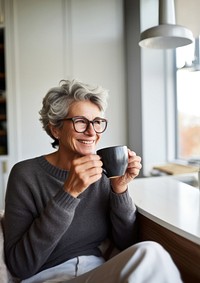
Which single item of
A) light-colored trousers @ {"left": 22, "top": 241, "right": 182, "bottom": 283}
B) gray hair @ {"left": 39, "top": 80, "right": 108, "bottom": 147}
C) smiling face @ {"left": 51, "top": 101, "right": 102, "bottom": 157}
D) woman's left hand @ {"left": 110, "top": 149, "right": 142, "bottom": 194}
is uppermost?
gray hair @ {"left": 39, "top": 80, "right": 108, "bottom": 147}

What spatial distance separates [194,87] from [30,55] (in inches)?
55.1

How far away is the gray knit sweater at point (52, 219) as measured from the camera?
0.95 metres

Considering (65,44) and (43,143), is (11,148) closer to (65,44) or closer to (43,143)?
(43,143)

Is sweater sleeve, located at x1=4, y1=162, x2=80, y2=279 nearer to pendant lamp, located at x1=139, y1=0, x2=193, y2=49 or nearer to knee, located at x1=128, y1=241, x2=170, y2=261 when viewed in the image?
knee, located at x1=128, y1=241, x2=170, y2=261

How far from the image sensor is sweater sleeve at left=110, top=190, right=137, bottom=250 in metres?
1.09

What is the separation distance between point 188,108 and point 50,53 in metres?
1.27

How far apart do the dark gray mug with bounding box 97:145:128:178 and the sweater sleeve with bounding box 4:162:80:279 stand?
5.2 inches

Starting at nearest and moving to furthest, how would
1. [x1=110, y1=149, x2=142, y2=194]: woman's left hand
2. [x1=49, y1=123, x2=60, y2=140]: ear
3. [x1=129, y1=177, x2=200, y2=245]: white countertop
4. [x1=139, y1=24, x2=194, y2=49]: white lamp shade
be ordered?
[x1=129, y1=177, x2=200, y2=245]: white countertop → [x1=110, y1=149, x2=142, y2=194]: woman's left hand → [x1=49, y1=123, x2=60, y2=140]: ear → [x1=139, y1=24, x2=194, y2=49]: white lamp shade

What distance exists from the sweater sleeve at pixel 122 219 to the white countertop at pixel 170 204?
0.04m

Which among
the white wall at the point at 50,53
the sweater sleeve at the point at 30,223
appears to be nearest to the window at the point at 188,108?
the white wall at the point at 50,53

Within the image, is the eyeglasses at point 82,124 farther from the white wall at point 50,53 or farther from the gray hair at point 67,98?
the white wall at point 50,53

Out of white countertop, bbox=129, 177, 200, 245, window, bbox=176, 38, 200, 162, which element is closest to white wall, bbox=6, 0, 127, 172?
window, bbox=176, 38, 200, 162

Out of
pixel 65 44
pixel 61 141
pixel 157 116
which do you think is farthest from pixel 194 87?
pixel 61 141

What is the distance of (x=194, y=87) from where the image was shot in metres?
2.70
